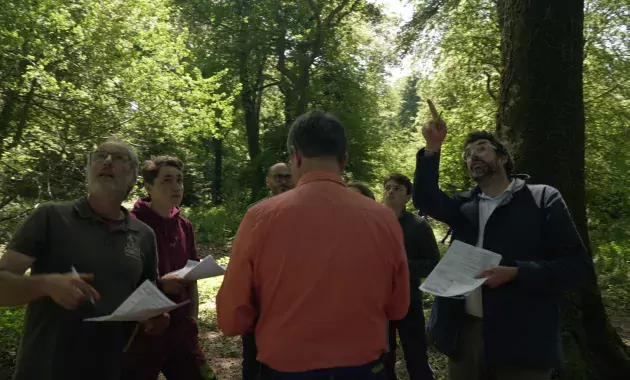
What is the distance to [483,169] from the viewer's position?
290 centimetres

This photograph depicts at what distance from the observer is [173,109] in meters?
11.2

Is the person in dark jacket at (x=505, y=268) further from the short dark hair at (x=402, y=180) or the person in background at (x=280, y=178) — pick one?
the person in background at (x=280, y=178)

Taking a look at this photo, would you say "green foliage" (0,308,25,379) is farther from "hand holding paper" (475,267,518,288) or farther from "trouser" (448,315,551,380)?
"hand holding paper" (475,267,518,288)

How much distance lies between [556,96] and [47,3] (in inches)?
301

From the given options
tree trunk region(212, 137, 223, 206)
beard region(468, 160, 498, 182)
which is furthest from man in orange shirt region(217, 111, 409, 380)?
tree trunk region(212, 137, 223, 206)

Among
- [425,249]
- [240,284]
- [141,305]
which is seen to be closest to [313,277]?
[240,284]

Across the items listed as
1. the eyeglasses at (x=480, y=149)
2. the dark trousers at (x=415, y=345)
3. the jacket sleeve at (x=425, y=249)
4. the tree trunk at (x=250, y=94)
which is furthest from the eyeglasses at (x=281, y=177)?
the tree trunk at (x=250, y=94)

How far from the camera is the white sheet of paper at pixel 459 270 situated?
Result: 8.51ft

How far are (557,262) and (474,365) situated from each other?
74 centimetres

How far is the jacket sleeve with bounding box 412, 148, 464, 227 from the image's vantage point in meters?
2.93

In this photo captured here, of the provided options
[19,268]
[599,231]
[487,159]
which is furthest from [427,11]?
[19,268]

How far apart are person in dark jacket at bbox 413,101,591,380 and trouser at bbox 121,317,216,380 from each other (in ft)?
5.29

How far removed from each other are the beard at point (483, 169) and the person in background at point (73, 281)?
1.95 m

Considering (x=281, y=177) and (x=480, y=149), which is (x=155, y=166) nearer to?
(x=281, y=177)
